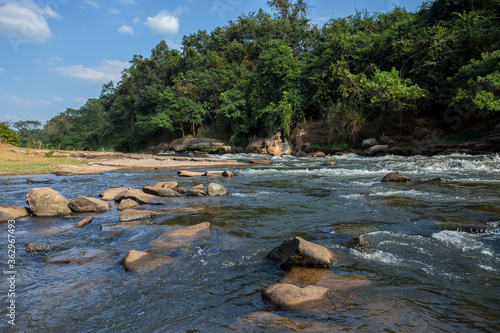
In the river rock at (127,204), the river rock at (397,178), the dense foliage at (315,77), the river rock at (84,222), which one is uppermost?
the dense foliage at (315,77)

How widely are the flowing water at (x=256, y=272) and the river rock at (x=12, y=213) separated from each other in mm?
459

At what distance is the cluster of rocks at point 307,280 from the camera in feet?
8.87

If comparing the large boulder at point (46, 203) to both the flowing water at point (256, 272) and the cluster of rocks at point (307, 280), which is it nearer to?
the flowing water at point (256, 272)

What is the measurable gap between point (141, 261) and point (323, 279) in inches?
89.6

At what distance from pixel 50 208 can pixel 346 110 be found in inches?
890

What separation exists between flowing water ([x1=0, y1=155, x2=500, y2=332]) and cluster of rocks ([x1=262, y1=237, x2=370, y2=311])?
9 cm


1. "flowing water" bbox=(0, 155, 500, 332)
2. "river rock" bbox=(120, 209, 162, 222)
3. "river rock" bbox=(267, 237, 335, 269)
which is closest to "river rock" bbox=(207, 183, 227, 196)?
"flowing water" bbox=(0, 155, 500, 332)

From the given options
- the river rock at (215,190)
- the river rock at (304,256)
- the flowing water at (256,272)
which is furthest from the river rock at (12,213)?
the river rock at (304,256)

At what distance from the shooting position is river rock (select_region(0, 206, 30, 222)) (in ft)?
20.0

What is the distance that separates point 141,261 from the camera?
3779mm

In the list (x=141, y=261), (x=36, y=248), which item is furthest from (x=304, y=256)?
(x=36, y=248)

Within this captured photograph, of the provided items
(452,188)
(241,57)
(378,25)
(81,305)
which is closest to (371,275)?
(81,305)

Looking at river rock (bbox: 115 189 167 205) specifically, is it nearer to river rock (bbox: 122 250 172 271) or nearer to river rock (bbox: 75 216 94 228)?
river rock (bbox: 75 216 94 228)

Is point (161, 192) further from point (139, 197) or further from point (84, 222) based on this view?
point (84, 222)
